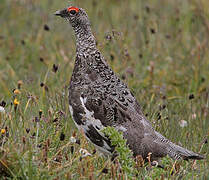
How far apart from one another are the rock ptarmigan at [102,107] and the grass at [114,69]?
144mm

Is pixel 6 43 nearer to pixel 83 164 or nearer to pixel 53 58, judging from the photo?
pixel 53 58

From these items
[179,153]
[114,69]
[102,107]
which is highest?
[102,107]

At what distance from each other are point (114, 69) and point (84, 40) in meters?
1.98

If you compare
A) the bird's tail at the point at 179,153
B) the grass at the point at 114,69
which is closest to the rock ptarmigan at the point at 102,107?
the bird's tail at the point at 179,153

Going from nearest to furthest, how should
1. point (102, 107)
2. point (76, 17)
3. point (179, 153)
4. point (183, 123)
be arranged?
point (102, 107), point (179, 153), point (76, 17), point (183, 123)

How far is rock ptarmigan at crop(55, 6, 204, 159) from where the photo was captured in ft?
14.1

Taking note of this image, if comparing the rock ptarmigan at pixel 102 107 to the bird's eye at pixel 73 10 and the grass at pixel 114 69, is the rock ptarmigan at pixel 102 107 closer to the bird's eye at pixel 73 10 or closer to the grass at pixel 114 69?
the bird's eye at pixel 73 10

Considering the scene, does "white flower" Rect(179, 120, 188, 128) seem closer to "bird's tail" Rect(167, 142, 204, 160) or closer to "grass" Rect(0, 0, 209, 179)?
"grass" Rect(0, 0, 209, 179)

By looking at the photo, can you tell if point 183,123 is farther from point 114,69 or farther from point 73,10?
point 114,69

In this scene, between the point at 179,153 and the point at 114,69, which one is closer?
the point at 179,153

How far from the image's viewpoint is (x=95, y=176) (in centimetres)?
370

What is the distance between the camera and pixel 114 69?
6.53 meters

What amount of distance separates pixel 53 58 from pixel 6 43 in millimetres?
1025

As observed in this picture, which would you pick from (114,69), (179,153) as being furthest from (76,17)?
(114,69)
